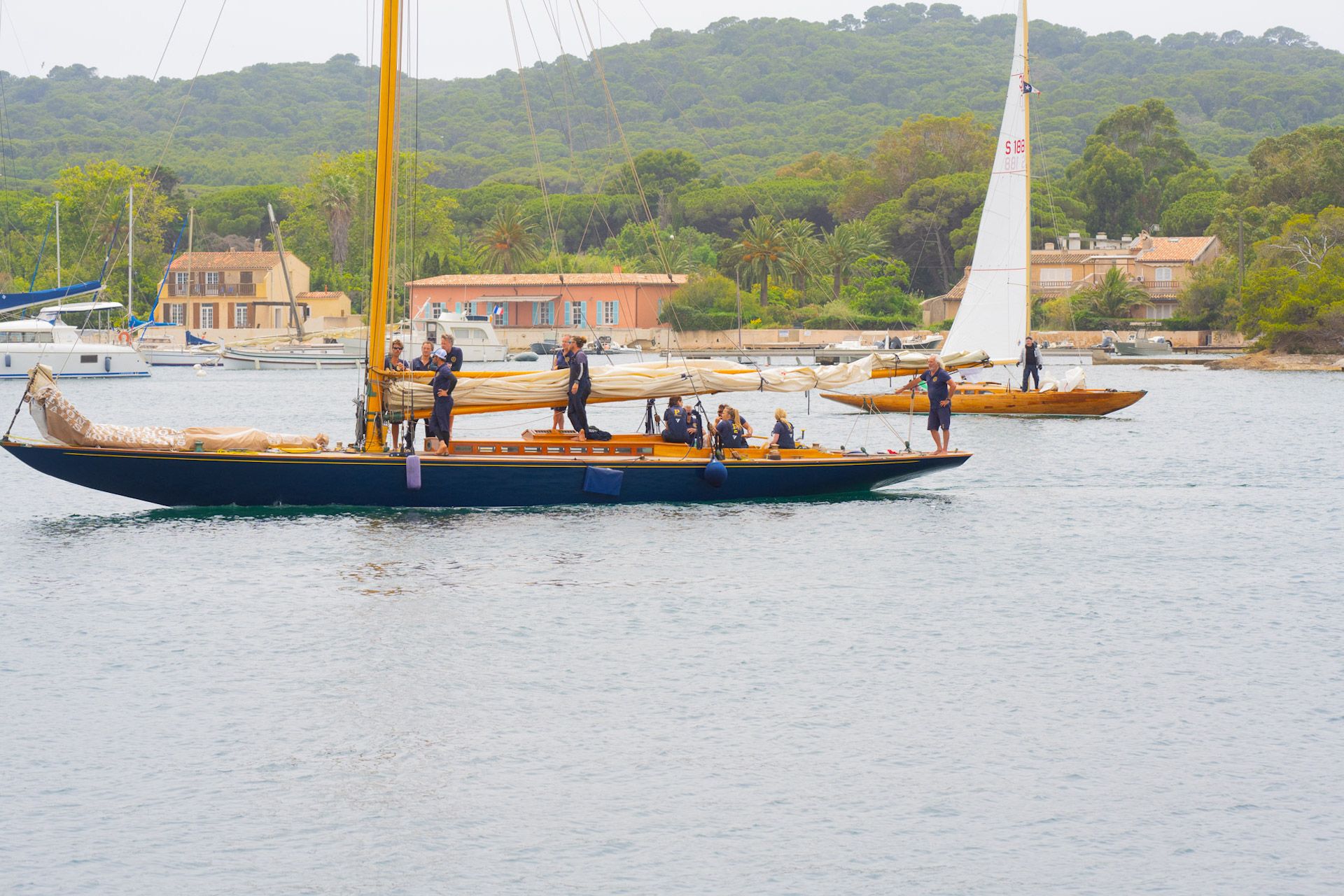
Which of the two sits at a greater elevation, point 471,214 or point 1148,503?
point 471,214

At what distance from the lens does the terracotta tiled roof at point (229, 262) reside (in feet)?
396

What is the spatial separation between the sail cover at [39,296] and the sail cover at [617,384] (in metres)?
46.3

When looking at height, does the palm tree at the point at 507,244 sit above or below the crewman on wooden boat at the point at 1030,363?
above

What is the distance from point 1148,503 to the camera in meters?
30.1

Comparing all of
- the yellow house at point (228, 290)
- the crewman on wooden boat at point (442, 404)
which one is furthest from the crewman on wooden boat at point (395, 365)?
the yellow house at point (228, 290)

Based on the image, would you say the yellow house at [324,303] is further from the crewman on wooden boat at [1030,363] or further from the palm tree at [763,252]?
the crewman on wooden boat at [1030,363]

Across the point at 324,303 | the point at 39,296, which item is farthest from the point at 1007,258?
the point at 324,303

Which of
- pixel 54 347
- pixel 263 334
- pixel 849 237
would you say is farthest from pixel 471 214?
pixel 54 347

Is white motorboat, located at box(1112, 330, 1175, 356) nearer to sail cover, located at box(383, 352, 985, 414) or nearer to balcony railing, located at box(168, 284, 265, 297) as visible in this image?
balcony railing, located at box(168, 284, 265, 297)

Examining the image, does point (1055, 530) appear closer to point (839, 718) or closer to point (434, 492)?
point (434, 492)

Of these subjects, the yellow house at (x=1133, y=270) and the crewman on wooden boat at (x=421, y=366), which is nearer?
the crewman on wooden boat at (x=421, y=366)

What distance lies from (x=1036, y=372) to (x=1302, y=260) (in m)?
50.3

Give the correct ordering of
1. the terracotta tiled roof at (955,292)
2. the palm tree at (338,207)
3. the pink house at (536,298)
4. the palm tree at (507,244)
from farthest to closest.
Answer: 1. the palm tree at (338,207)
2. the palm tree at (507,244)
3. the pink house at (536,298)
4. the terracotta tiled roof at (955,292)

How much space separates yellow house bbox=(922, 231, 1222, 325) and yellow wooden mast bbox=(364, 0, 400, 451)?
84630 mm
